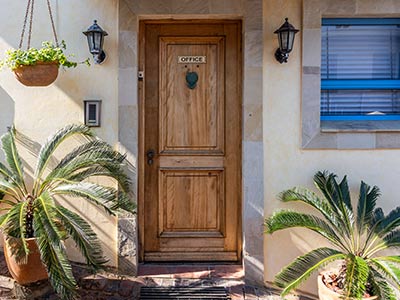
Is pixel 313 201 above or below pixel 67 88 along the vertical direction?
below

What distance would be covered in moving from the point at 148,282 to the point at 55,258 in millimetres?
1028

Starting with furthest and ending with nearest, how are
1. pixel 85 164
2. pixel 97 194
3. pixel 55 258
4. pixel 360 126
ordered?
1. pixel 360 126
2. pixel 85 164
3. pixel 97 194
4. pixel 55 258

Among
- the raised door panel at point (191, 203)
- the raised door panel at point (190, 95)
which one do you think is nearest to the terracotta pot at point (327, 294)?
the raised door panel at point (191, 203)

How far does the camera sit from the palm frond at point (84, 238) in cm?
305

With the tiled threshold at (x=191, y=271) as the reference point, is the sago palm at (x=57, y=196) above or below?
above

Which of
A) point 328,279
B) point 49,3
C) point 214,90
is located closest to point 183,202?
point 214,90

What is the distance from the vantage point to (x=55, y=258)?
2.91 meters

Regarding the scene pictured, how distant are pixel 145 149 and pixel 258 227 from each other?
1.31m

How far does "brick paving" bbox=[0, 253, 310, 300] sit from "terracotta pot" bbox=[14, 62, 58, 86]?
1.67 metres

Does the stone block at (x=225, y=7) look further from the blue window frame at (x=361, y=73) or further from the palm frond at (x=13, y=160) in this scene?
the palm frond at (x=13, y=160)

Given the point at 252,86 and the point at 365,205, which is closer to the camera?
the point at 365,205

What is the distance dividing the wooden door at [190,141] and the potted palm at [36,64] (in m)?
0.85

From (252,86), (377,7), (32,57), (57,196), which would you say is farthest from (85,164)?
(377,7)

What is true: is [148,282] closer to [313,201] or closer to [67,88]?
[313,201]
